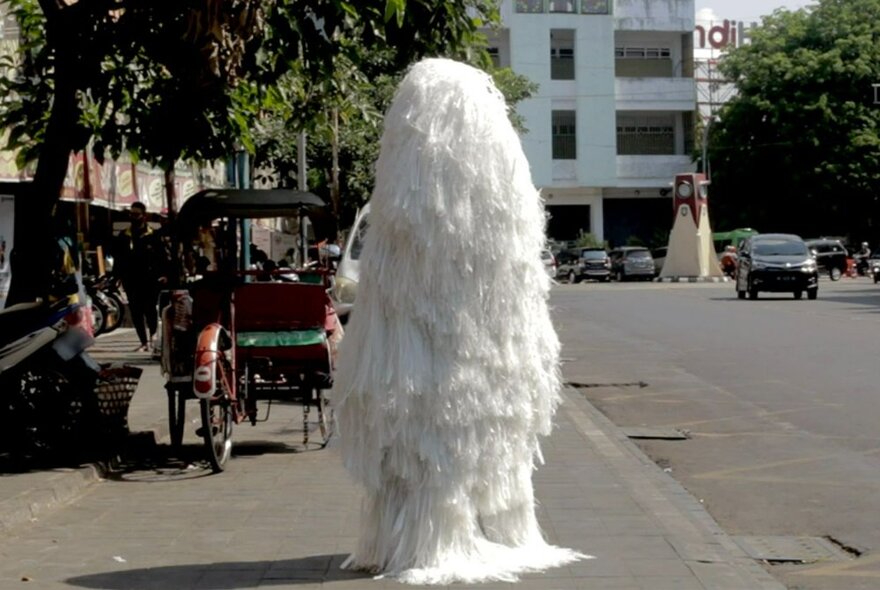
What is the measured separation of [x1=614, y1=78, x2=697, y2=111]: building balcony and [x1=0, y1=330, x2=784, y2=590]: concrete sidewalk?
201ft

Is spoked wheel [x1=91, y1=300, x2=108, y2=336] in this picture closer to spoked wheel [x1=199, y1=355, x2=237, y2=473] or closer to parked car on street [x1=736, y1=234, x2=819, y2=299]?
spoked wheel [x1=199, y1=355, x2=237, y2=473]

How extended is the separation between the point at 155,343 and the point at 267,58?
29.0 feet

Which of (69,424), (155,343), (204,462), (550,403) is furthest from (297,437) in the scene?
(155,343)

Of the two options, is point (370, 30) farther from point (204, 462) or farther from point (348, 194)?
point (348, 194)

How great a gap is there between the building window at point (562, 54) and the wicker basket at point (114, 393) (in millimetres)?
61673

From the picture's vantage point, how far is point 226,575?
691 centimetres

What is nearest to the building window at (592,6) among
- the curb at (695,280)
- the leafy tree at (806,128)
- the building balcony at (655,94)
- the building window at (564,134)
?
the building balcony at (655,94)

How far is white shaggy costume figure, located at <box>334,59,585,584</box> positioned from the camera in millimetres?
6531

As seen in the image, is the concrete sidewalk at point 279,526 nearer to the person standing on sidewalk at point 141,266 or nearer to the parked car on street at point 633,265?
the person standing on sidewalk at point 141,266

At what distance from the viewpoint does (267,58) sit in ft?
40.4

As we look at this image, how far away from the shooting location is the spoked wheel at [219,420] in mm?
10117

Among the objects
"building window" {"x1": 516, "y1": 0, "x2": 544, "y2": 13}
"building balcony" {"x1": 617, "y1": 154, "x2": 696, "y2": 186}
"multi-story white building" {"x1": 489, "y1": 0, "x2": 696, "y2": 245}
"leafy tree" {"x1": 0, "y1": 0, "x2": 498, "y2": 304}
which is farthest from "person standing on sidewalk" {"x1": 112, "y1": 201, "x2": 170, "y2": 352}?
"building balcony" {"x1": 617, "y1": 154, "x2": 696, "y2": 186}

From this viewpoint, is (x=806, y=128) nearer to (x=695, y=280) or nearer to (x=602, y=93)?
(x=695, y=280)

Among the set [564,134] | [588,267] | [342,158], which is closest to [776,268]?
[342,158]
